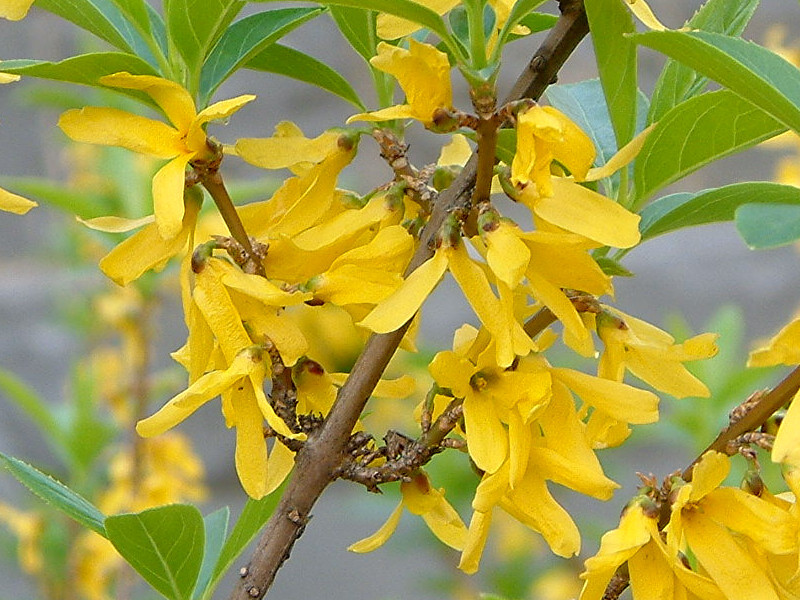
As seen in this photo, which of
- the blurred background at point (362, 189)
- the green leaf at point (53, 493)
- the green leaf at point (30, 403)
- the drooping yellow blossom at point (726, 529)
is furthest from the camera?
the blurred background at point (362, 189)

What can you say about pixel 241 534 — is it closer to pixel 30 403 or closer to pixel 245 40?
pixel 245 40

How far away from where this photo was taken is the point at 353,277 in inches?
21.8

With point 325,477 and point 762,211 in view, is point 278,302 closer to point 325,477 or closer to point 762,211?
point 325,477

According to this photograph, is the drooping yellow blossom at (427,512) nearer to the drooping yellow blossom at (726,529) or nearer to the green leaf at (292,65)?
the drooping yellow blossom at (726,529)

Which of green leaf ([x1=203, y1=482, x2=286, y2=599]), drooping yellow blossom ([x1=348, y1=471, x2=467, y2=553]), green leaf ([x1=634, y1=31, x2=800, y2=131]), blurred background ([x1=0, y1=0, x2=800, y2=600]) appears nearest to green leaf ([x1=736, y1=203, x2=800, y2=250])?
green leaf ([x1=634, y1=31, x2=800, y2=131])

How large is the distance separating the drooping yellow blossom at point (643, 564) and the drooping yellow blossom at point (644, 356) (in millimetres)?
84

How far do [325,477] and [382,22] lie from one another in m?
0.26

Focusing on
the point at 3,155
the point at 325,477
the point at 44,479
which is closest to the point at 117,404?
the point at 44,479

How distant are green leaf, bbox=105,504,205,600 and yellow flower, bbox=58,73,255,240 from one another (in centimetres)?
18

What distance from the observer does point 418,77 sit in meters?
0.52

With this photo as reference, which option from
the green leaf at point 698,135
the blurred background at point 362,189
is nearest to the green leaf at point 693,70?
the green leaf at point 698,135

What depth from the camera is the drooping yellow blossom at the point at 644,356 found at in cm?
60

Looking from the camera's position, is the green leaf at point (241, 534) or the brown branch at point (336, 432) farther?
the green leaf at point (241, 534)

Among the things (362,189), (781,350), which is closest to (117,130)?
(781,350)
